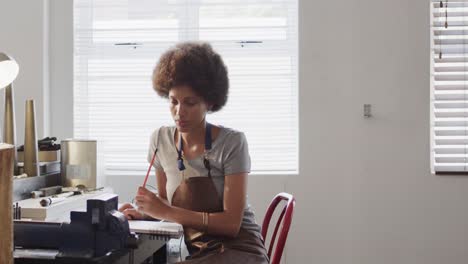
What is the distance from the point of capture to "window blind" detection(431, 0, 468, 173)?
2.83m

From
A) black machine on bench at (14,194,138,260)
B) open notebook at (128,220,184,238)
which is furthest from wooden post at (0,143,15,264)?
open notebook at (128,220,184,238)

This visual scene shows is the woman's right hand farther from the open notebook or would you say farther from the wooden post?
the wooden post

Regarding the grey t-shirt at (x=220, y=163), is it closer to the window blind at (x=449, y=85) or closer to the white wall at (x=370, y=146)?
the white wall at (x=370, y=146)

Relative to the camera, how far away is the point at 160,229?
1.43 meters

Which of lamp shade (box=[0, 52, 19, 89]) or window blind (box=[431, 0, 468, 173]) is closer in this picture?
lamp shade (box=[0, 52, 19, 89])

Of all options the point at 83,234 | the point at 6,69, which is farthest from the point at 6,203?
the point at 6,69

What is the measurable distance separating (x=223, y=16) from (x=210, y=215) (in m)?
1.68

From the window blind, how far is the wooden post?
253 cm

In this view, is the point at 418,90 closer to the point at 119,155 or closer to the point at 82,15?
the point at 119,155

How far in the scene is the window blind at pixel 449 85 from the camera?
2.83m

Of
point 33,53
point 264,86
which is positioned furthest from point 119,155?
point 264,86

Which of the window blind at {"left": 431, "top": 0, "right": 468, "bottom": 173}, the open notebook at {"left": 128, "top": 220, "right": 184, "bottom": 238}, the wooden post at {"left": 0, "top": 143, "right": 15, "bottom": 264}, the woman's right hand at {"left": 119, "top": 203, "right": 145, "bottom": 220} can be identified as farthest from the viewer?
the window blind at {"left": 431, "top": 0, "right": 468, "bottom": 173}

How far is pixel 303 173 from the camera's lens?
288cm

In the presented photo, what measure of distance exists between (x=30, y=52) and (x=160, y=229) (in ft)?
6.55
